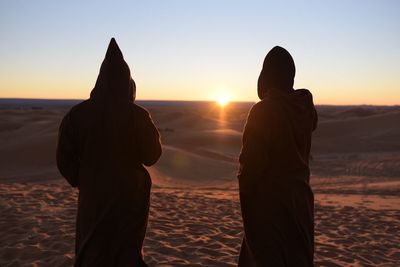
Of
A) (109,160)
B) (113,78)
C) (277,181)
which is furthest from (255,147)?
(113,78)

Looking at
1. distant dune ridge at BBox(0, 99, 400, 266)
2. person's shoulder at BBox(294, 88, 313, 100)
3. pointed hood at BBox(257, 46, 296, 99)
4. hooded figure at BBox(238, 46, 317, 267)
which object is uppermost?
pointed hood at BBox(257, 46, 296, 99)

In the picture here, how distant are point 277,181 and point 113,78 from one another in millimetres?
1477

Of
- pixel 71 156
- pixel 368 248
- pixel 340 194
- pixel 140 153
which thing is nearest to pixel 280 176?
pixel 140 153

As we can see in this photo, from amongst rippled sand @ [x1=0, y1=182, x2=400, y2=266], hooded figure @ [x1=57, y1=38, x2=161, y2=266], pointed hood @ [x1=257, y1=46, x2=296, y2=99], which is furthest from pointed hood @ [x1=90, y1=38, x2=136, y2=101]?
rippled sand @ [x1=0, y1=182, x2=400, y2=266]

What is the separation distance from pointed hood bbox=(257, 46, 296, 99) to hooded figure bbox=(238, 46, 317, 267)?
0.13 meters

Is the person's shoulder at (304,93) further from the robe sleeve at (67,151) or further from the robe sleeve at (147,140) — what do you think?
the robe sleeve at (67,151)

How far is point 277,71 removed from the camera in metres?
4.01

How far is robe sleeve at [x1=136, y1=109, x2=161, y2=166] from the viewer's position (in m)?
3.87

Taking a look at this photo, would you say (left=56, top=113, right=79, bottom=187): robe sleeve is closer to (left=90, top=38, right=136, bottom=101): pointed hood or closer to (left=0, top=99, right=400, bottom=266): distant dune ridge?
(left=90, top=38, right=136, bottom=101): pointed hood

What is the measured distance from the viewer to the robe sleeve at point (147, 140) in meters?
3.87

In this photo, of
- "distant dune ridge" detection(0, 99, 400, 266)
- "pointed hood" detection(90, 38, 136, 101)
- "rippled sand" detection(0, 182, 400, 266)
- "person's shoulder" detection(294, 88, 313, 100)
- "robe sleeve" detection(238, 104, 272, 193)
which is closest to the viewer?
"robe sleeve" detection(238, 104, 272, 193)

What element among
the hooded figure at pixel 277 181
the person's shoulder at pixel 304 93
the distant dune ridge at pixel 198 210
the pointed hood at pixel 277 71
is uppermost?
the pointed hood at pixel 277 71

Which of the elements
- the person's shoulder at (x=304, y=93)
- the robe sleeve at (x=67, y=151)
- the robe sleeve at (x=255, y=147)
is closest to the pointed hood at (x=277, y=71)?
the person's shoulder at (x=304, y=93)

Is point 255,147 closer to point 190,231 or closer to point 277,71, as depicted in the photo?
point 277,71
